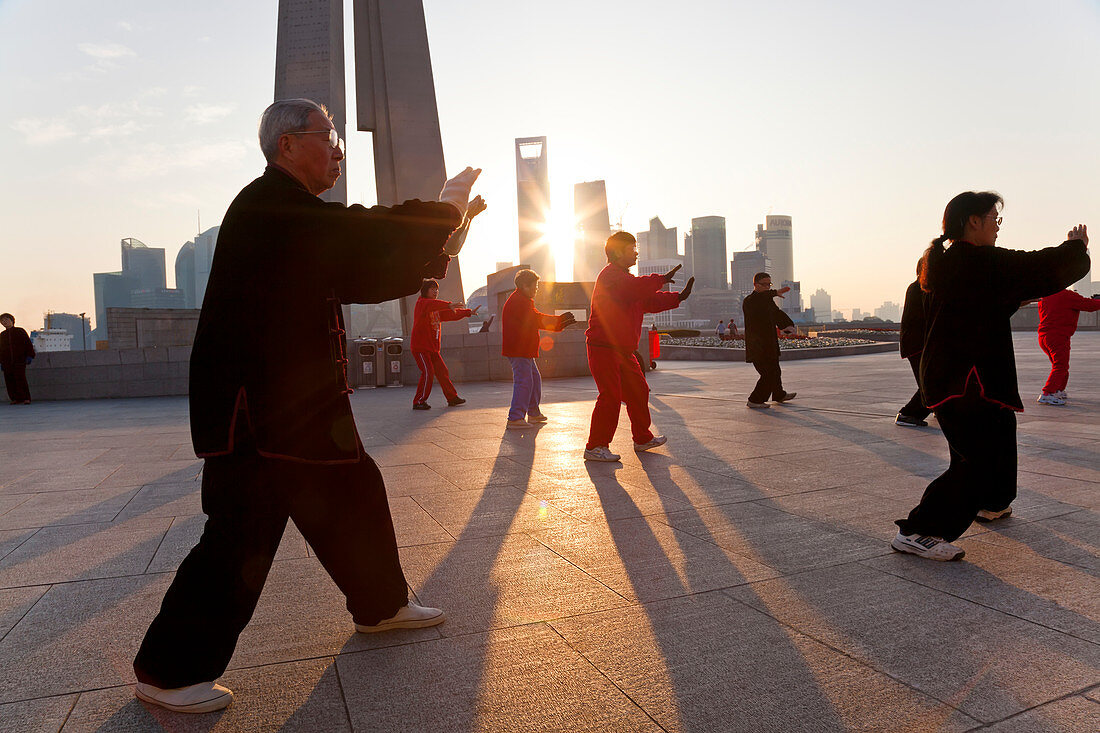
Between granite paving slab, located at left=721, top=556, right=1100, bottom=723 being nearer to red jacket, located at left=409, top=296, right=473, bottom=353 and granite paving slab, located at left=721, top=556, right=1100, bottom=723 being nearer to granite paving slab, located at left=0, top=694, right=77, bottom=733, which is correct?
granite paving slab, located at left=0, top=694, right=77, bottom=733

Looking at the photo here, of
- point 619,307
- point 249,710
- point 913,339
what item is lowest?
point 249,710

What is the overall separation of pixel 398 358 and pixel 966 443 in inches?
559

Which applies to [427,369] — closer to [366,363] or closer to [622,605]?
[366,363]

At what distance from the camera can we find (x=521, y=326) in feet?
27.6

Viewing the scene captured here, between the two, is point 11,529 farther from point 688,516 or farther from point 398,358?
point 398,358

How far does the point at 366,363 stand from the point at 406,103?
14.9 meters

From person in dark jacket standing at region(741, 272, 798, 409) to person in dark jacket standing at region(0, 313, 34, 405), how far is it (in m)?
13.8

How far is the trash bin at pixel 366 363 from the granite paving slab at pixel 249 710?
1422 centimetres

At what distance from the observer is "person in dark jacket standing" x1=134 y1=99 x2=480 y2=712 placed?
2.17 metres

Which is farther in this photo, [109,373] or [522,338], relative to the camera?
[109,373]

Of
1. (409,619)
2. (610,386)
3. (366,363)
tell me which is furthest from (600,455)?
(366,363)

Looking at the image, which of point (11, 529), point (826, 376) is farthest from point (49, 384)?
point (826, 376)

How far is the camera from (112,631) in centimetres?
274

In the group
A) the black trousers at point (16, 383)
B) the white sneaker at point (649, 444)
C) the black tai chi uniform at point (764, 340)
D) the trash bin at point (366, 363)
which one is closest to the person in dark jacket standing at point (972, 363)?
the white sneaker at point (649, 444)
